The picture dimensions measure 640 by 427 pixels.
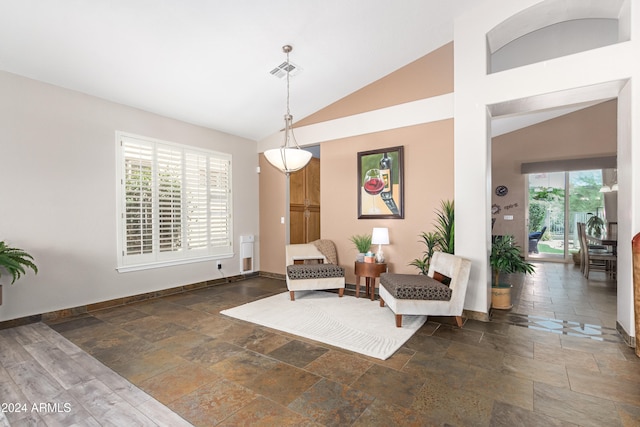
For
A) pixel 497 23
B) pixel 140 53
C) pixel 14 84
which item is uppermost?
pixel 497 23

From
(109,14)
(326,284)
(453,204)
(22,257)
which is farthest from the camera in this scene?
(326,284)

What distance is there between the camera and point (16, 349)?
112 inches

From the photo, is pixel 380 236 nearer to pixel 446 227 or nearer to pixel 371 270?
pixel 371 270

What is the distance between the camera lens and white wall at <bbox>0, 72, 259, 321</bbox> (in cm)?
341

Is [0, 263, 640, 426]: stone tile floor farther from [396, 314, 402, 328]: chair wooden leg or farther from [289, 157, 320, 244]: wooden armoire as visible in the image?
[289, 157, 320, 244]: wooden armoire

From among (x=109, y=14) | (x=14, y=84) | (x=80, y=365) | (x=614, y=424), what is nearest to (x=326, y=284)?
(x=80, y=365)

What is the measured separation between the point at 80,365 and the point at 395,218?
4.08m

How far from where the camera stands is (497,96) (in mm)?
3537

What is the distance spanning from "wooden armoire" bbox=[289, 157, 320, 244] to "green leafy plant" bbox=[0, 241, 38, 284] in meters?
3.89

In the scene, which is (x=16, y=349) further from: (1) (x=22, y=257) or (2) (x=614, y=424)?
(2) (x=614, y=424)

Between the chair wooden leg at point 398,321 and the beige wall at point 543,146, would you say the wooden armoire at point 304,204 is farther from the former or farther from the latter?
the beige wall at point 543,146

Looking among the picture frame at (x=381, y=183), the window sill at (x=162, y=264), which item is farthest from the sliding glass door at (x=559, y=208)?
the window sill at (x=162, y=264)

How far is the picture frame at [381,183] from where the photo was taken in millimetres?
4672

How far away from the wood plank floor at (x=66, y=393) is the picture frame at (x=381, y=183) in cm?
375
